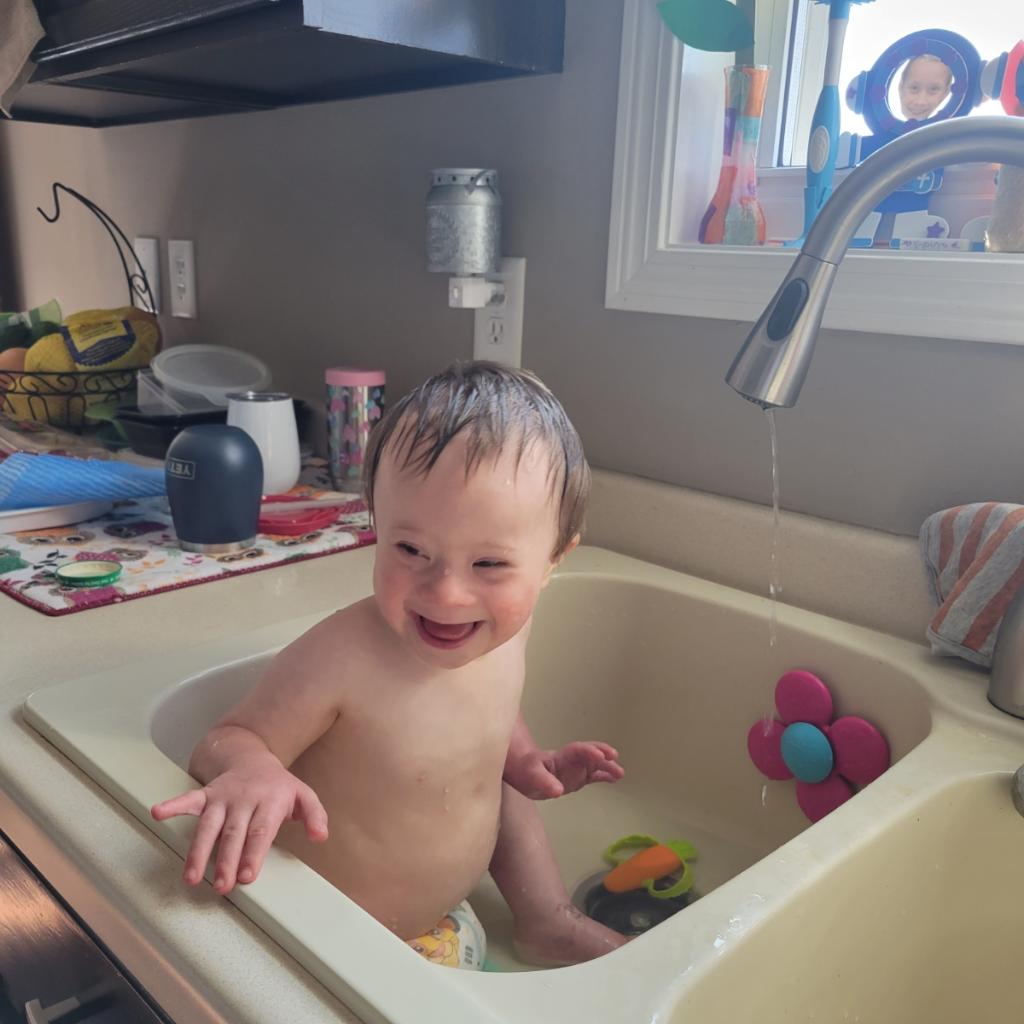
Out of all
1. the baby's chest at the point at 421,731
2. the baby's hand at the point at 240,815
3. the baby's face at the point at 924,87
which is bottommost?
the baby's chest at the point at 421,731

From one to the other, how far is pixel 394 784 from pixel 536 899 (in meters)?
0.19

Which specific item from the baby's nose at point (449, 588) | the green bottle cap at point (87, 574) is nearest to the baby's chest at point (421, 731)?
the baby's nose at point (449, 588)

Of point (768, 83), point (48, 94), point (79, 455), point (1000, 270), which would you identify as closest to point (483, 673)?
point (1000, 270)

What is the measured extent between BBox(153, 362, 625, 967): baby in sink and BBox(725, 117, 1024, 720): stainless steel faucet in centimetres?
13

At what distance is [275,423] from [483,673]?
560 mm

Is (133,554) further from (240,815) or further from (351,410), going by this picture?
(240,815)

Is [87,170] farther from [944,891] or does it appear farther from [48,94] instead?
[944,891]

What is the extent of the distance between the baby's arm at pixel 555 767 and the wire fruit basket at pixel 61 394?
0.95m

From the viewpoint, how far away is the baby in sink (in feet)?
1.87

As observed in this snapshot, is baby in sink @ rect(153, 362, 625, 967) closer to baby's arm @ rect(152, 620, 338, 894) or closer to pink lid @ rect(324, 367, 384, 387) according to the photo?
baby's arm @ rect(152, 620, 338, 894)

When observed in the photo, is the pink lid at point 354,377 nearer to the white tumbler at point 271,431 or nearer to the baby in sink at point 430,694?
the white tumbler at point 271,431

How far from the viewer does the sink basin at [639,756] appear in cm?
42

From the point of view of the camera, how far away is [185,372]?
138 cm

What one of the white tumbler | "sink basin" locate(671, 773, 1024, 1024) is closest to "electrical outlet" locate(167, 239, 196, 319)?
the white tumbler
